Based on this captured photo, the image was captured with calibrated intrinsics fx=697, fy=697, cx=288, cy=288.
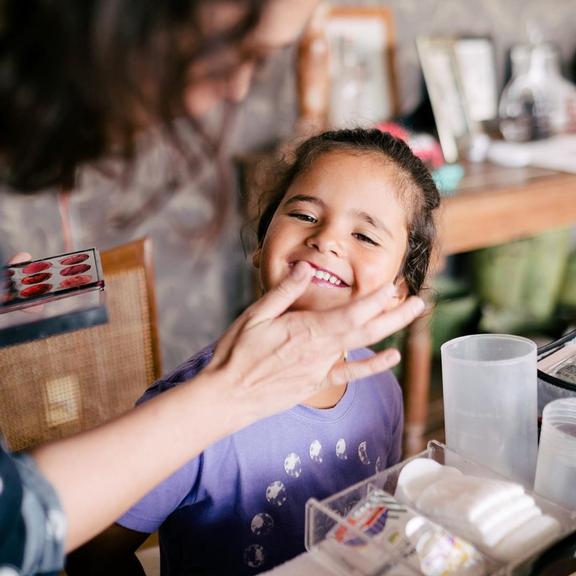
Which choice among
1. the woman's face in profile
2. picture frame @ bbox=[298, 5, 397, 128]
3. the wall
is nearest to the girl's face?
the woman's face in profile

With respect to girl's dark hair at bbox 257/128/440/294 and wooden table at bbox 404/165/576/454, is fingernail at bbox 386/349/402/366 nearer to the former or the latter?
girl's dark hair at bbox 257/128/440/294

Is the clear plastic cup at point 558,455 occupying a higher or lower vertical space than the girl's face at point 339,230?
lower

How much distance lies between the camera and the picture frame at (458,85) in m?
2.84

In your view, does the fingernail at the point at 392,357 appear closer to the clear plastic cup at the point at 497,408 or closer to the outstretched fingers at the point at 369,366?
the outstretched fingers at the point at 369,366

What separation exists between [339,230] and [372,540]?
504 mm

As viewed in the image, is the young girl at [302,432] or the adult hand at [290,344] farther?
the young girl at [302,432]

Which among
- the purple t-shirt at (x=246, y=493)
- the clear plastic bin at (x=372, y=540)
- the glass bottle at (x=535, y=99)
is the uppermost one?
the glass bottle at (x=535, y=99)

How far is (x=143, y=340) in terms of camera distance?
162cm

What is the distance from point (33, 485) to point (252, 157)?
79.4 inches

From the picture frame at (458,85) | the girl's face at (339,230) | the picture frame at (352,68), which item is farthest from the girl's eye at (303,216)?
the picture frame at (458,85)

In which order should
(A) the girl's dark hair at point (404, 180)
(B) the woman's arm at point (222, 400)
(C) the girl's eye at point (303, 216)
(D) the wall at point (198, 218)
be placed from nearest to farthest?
(B) the woman's arm at point (222, 400) → (C) the girl's eye at point (303, 216) → (A) the girl's dark hair at point (404, 180) → (D) the wall at point (198, 218)

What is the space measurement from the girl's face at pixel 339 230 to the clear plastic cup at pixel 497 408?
207 millimetres

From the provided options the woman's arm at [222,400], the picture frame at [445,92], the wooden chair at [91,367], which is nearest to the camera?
the woman's arm at [222,400]

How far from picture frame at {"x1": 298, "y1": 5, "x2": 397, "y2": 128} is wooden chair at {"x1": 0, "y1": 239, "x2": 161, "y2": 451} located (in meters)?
1.13
